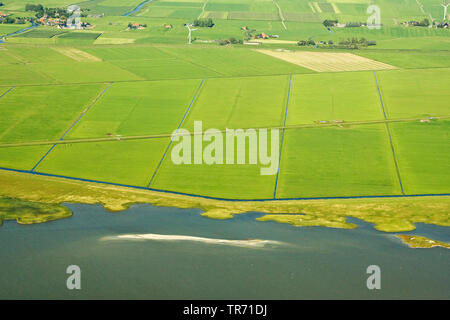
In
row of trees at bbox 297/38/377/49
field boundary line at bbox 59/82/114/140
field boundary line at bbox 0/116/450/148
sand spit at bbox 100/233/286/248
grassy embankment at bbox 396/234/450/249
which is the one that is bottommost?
grassy embankment at bbox 396/234/450/249

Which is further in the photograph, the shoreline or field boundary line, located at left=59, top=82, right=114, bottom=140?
field boundary line, located at left=59, top=82, right=114, bottom=140

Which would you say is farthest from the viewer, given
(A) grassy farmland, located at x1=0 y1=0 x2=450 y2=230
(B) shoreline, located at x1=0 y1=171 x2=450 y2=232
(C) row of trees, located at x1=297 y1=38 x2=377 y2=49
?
(C) row of trees, located at x1=297 y1=38 x2=377 y2=49

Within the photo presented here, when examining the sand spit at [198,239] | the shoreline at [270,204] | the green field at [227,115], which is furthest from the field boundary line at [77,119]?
the sand spit at [198,239]

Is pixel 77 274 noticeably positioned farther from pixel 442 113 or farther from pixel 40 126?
pixel 442 113

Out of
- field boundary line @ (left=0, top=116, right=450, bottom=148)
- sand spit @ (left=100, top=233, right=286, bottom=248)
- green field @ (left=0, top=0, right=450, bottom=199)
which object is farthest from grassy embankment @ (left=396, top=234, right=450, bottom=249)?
field boundary line @ (left=0, top=116, right=450, bottom=148)

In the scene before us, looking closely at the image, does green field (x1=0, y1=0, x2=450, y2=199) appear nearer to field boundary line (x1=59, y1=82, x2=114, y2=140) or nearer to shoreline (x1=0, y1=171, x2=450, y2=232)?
field boundary line (x1=59, y1=82, x2=114, y2=140)

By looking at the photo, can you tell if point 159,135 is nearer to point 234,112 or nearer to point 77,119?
point 234,112
